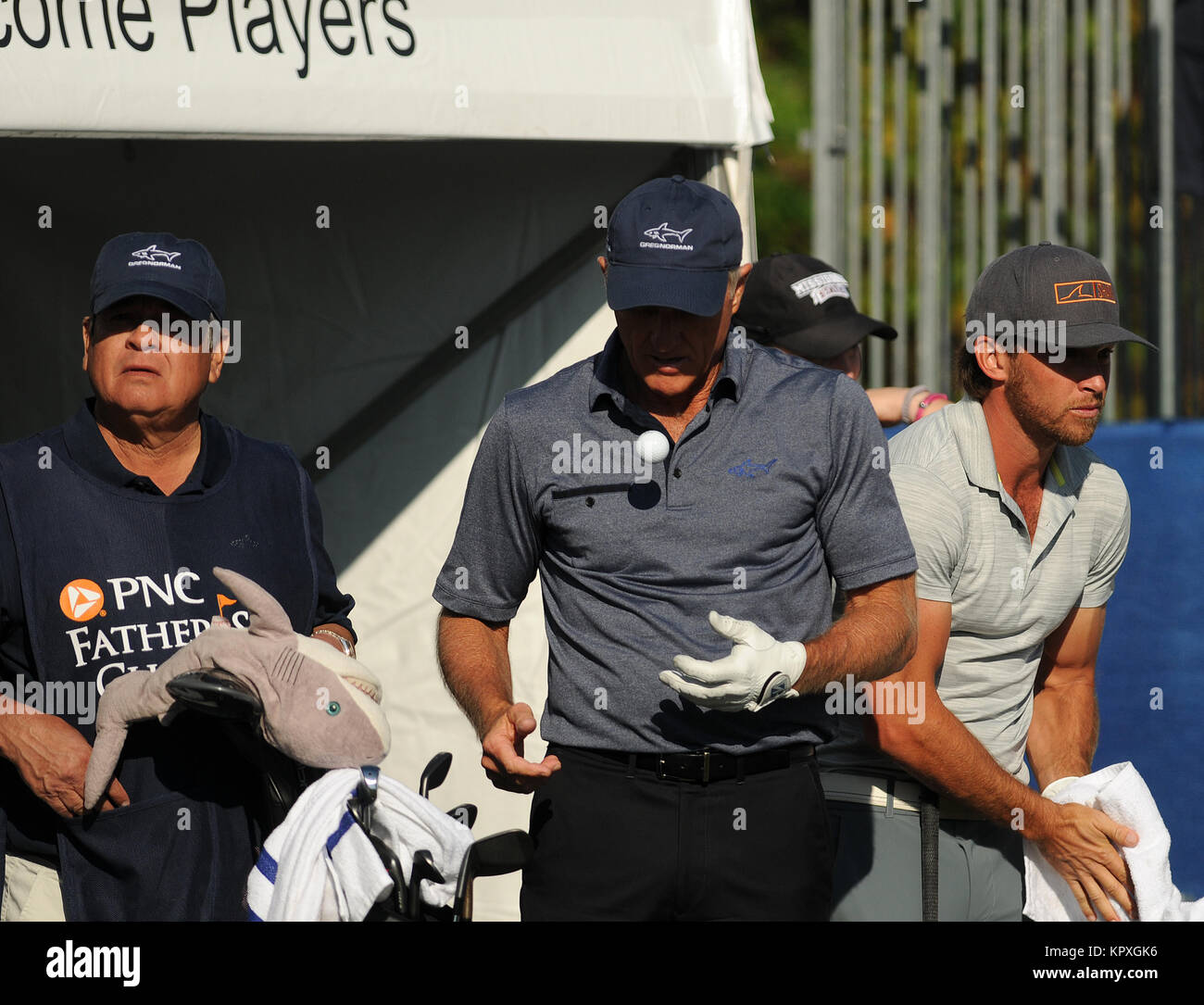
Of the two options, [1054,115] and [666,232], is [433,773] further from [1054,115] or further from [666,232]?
[1054,115]

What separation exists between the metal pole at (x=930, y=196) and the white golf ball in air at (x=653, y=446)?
2.80 metres

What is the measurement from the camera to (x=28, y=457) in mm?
2381

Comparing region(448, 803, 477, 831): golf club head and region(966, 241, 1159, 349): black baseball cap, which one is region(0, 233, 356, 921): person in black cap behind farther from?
region(966, 241, 1159, 349): black baseball cap

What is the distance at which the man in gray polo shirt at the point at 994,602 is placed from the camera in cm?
262

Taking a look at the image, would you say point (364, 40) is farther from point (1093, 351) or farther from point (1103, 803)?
point (1103, 803)

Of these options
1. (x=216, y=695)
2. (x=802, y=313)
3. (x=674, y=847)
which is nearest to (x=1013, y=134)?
(x=802, y=313)

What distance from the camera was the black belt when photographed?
7.45 ft

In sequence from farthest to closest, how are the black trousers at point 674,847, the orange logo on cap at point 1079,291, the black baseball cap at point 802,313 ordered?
the black baseball cap at point 802,313, the orange logo on cap at point 1079,291, the black trousers at point 674,847

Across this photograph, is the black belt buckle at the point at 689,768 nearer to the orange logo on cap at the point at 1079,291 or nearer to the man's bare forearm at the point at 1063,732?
the man's bare forearm at the point at 1063,732

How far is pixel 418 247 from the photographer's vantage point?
3.79 meters

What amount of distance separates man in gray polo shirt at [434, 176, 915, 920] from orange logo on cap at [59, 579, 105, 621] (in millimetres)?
546

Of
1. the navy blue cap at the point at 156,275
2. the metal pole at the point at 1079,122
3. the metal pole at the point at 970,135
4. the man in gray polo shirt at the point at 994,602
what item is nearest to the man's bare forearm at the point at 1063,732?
the man in gray polo shirt at the point at 994,602

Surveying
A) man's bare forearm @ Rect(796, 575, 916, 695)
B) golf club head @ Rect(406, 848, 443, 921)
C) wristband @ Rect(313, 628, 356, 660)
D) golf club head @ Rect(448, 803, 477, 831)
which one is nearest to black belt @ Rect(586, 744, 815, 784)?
man's bare forearm @ Rect(796, 575, 916, 695)
